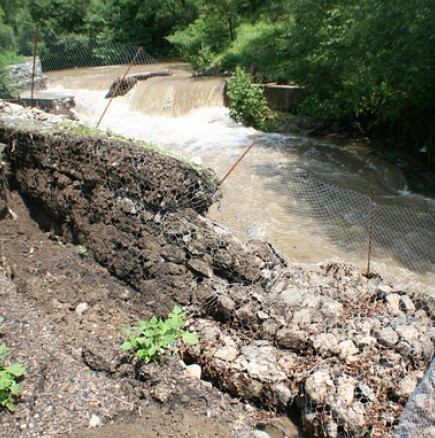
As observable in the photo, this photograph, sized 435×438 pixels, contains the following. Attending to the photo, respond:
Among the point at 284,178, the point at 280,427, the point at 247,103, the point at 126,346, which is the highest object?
the point at 247,103

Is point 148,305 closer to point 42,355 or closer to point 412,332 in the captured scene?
point 42,355

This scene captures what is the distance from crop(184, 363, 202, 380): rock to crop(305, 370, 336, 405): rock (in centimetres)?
87

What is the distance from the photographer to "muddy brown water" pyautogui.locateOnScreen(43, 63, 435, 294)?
257 inches

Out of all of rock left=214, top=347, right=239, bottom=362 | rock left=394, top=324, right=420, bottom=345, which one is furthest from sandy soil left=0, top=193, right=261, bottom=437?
rock left=394, top=324, right=420, bottom=345

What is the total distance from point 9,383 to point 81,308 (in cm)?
116

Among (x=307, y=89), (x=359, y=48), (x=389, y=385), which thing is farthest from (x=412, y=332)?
(x=307, y=89)

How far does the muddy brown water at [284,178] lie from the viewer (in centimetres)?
652

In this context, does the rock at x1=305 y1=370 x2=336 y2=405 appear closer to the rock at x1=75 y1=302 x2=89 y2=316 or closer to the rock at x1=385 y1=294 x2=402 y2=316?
the rock at x1=385 y1=294 x2=402 y2=316

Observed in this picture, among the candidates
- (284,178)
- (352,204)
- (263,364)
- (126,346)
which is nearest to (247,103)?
(284,178)

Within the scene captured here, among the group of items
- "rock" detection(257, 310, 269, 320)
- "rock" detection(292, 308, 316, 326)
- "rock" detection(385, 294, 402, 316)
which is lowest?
"rock" detection(385, 294, 402, 316)

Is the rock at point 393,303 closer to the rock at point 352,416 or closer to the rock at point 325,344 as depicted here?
the rock at point 325,344

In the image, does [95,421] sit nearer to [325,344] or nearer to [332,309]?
[325,344]

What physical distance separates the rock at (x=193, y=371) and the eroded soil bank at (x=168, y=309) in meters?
0.05

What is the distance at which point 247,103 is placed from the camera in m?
12.7
